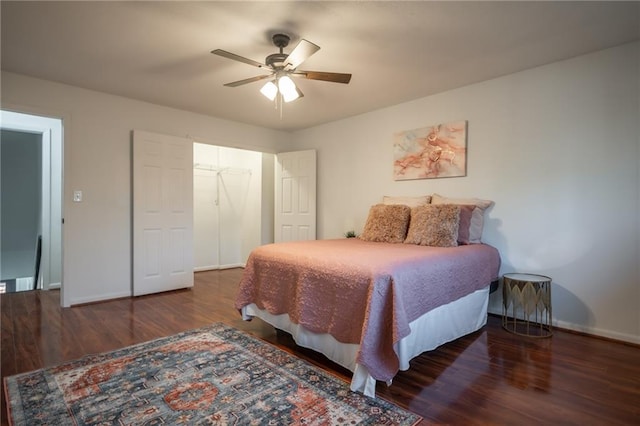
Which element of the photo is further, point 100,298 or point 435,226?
point 100,298

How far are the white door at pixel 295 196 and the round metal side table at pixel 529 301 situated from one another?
9.31ft

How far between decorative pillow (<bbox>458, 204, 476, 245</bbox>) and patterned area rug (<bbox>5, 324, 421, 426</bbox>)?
1.87 metres

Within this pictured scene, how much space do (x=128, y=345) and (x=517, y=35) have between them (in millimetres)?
3845

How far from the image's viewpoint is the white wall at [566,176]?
8.64 ft

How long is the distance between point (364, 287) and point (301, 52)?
1.62 metres

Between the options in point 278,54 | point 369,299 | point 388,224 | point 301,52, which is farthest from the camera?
point 388,224

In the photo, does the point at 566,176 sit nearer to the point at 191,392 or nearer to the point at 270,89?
the point at 270,89

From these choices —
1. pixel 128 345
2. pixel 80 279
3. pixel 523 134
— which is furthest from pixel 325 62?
pixel 80 279

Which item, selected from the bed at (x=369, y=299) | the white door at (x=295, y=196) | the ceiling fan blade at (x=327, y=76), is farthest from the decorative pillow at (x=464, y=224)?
the white door at (x=295, y=196)

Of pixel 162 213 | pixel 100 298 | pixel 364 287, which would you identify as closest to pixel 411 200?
pixel 364 287

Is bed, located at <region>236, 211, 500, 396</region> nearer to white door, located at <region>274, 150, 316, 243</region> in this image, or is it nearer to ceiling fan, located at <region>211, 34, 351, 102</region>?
ceiling fan, located at <region>211, 34, 351, 102</region>

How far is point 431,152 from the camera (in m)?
3.80

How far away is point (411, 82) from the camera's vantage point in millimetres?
3414

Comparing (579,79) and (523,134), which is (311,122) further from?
(579,79)
